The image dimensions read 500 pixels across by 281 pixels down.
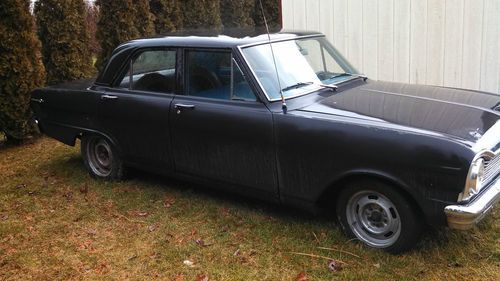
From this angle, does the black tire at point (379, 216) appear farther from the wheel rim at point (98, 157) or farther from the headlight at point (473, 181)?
the wheel rim at point (98, 157)

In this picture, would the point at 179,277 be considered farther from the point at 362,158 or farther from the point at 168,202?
the point at 362,158

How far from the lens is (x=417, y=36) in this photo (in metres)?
7.08

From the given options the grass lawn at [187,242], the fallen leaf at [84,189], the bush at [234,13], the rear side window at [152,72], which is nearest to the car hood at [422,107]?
the grass lawn at [187,242]

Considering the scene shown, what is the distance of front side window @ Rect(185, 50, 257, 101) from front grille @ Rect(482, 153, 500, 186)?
5.88 feet

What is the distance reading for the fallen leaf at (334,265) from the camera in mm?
3637

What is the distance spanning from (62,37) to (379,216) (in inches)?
243

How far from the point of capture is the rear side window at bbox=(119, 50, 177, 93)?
4789mm

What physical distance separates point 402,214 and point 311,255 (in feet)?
2.45

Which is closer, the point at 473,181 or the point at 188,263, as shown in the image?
the point at 473,181

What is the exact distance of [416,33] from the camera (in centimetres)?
709

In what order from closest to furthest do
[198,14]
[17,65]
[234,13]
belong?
[17,65] → [198,14] → [234,13]

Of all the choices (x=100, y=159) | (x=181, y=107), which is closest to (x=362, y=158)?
(x=181, y=107)

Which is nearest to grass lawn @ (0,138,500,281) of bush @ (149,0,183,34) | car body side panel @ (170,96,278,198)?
car body side panel @ (170,96,278,198)

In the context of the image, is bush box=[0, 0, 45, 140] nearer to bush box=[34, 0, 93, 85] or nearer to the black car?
bush box=[34, 0, 93, 85]
